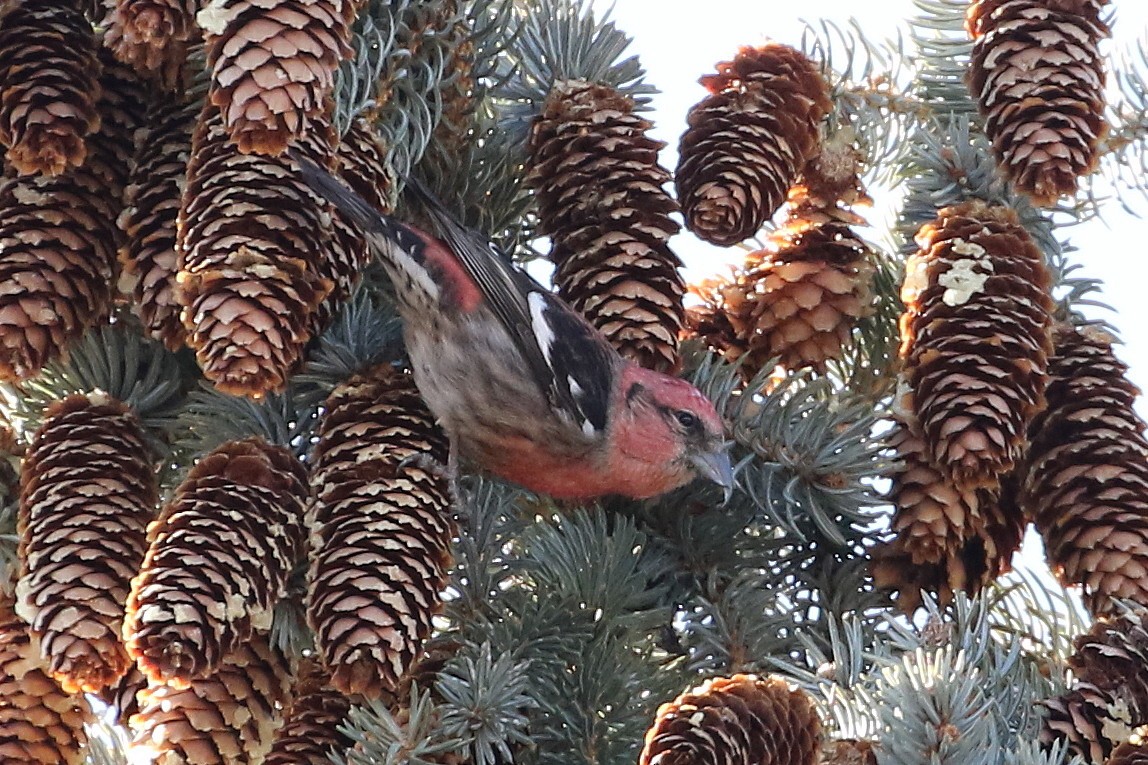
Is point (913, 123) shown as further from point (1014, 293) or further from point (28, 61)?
point (28, 61)

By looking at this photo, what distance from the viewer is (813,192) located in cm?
205

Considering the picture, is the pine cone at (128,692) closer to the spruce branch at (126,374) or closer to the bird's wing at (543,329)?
the spruce branch at (126,374)

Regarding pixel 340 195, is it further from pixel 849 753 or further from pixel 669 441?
pixel 849 753

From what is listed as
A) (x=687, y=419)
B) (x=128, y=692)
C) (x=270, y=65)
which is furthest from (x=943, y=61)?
(x=128, y=692)

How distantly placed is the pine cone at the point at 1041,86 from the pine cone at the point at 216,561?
934mm

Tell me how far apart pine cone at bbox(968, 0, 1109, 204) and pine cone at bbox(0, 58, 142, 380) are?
1035mm

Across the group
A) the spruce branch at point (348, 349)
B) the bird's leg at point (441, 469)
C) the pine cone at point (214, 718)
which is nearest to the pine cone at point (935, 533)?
the bird's leg at point (441, 469)

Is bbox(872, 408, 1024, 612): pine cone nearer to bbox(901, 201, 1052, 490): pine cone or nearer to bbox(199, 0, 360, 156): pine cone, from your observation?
bbox(901, 201, 1052, 490): pine cone

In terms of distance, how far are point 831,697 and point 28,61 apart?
1.11 metres

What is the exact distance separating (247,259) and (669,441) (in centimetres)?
62

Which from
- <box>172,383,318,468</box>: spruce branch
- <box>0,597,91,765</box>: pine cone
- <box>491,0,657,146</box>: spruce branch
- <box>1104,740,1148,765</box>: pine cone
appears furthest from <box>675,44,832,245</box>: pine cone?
<box>0,597,91,765</box>: pine cone

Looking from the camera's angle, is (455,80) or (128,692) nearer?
(128,692)

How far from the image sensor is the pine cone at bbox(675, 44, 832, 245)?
1871mm

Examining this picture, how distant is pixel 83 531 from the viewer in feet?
5.29
